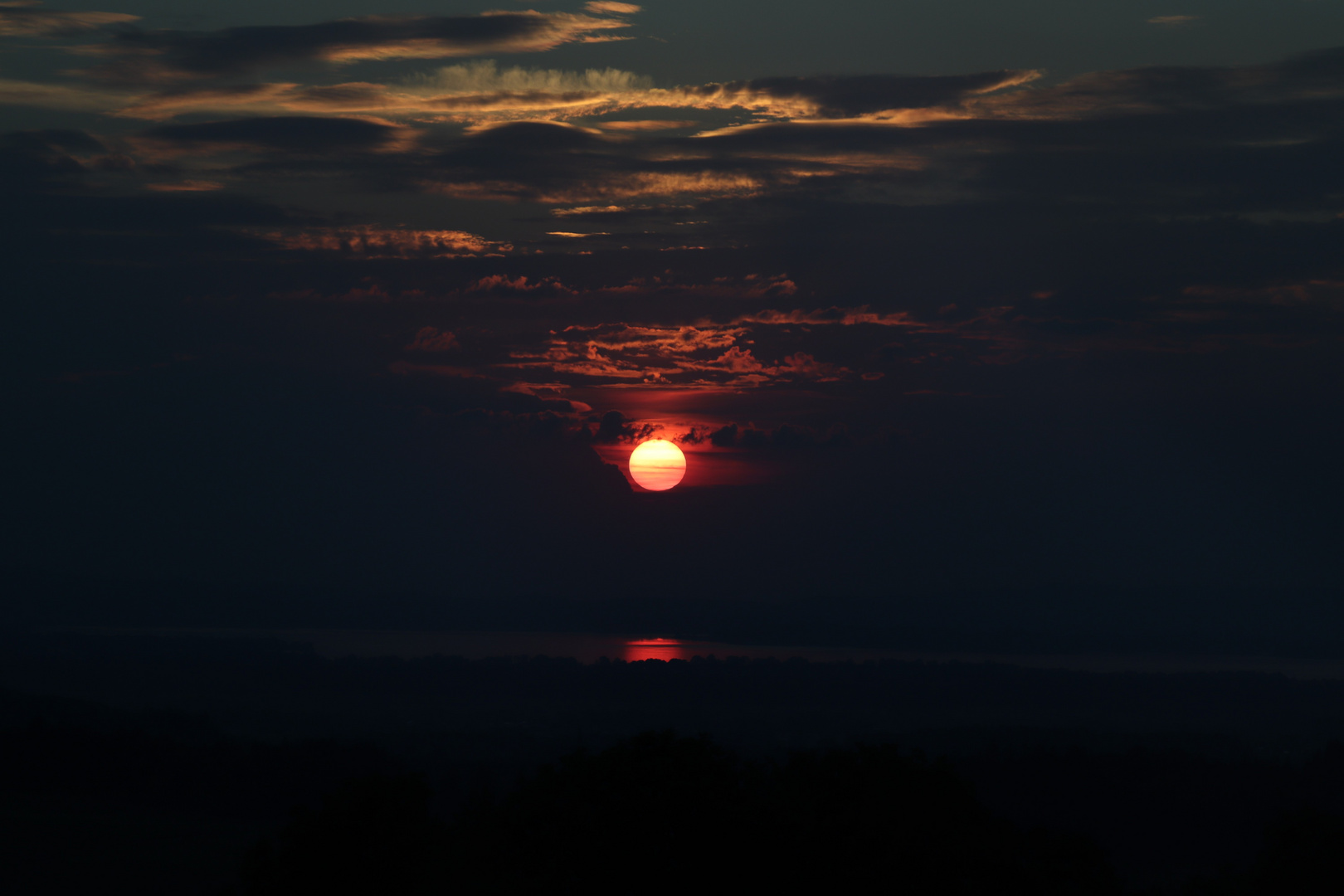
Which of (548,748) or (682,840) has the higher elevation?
(548,748)

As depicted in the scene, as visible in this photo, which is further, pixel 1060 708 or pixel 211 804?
pixel 1060 708

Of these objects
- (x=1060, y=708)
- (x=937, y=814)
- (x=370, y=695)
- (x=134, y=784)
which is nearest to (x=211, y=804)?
(x=134, y=784)

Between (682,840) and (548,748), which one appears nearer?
(682,840)

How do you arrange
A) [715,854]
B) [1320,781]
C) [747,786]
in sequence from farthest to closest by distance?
[1320,781] < [747,786] < [715,854]

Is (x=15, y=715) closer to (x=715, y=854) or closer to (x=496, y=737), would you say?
(x=496, y=737)

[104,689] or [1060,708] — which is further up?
[104,689]

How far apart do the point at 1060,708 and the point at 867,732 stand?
166ft

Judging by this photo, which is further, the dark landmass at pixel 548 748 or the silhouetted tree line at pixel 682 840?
the dark landmass at pixel 548 748

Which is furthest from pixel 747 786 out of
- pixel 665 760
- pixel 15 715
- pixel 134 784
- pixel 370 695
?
pixel 370 695

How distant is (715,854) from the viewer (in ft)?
85.6

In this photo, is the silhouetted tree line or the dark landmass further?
the dark landmass

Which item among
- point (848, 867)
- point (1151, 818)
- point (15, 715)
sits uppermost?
point (15, 715)

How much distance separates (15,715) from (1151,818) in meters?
121

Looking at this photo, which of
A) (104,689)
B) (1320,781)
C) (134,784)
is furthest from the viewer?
(104,689)
